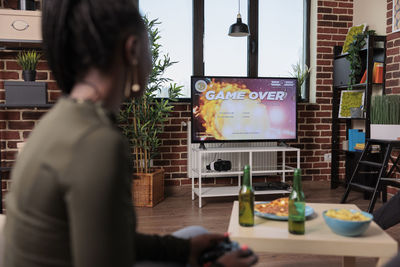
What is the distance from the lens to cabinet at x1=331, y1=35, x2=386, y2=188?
3.69 m

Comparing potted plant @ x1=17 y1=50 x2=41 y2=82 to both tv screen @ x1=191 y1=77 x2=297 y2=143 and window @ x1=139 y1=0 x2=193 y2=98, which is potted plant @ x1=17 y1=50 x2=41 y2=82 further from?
tv screen @ x1=191 y1=77 x2=297 y2=143

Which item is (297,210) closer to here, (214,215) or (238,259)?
(238,259)

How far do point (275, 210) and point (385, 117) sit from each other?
6.91 feet

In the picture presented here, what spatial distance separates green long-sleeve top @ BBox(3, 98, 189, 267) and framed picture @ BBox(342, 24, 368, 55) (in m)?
3.92

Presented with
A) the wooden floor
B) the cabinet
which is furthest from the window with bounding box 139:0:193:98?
the cabinet

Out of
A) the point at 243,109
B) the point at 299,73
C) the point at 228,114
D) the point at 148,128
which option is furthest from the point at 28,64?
the point at 299,73

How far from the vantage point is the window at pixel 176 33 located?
404 centimetres

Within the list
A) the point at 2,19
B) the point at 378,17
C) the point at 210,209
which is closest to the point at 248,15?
the point at 378,17

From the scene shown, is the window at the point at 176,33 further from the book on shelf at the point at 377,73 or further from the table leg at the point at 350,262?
the table leg at the point at 350,262

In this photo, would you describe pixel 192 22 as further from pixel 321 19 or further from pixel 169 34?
pixel 321 19

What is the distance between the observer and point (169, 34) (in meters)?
4.11

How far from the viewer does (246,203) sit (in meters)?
1.63

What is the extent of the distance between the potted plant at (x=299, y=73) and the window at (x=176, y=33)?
122 cm

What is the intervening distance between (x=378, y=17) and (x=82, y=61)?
4.04 meters
